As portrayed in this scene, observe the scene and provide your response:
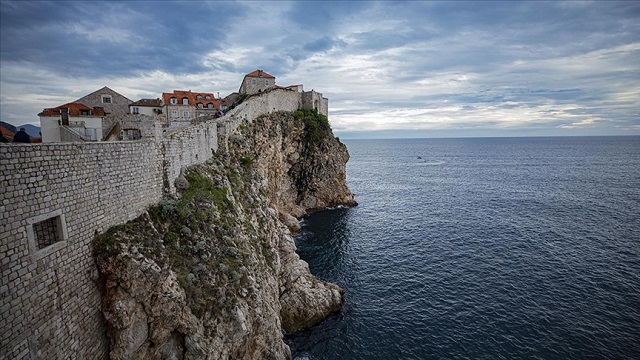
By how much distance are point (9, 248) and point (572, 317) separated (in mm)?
34046

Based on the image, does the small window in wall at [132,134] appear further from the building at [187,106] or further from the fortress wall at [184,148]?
the building at [187,106]

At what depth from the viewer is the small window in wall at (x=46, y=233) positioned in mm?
9974

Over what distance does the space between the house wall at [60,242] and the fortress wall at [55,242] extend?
3cm

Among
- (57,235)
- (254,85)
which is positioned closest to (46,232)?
(57,235)

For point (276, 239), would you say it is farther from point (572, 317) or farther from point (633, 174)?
point (633, 174)

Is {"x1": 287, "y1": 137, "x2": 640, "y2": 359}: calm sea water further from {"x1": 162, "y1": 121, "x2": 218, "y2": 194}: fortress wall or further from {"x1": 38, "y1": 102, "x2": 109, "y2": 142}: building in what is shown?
{"x1": 38, "y1": 102, "x2": 109, "y2": 142}: building

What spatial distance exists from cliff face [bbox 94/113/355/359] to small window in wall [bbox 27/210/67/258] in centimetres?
174

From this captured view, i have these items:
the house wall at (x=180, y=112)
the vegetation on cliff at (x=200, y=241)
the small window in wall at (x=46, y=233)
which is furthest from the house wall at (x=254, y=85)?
the small window in wall at (x=46, y=233)

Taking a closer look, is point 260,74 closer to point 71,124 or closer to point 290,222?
point 290,222

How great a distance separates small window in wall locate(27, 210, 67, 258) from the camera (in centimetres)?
997

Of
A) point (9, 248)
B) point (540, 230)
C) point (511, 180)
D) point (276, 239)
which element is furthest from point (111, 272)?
point (511, 180)

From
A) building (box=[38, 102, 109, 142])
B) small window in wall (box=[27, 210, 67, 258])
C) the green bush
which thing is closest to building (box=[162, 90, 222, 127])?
building (box=[38, 102, 109, 142])

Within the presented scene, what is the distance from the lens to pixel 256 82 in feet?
198

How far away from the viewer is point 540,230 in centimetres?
4519
